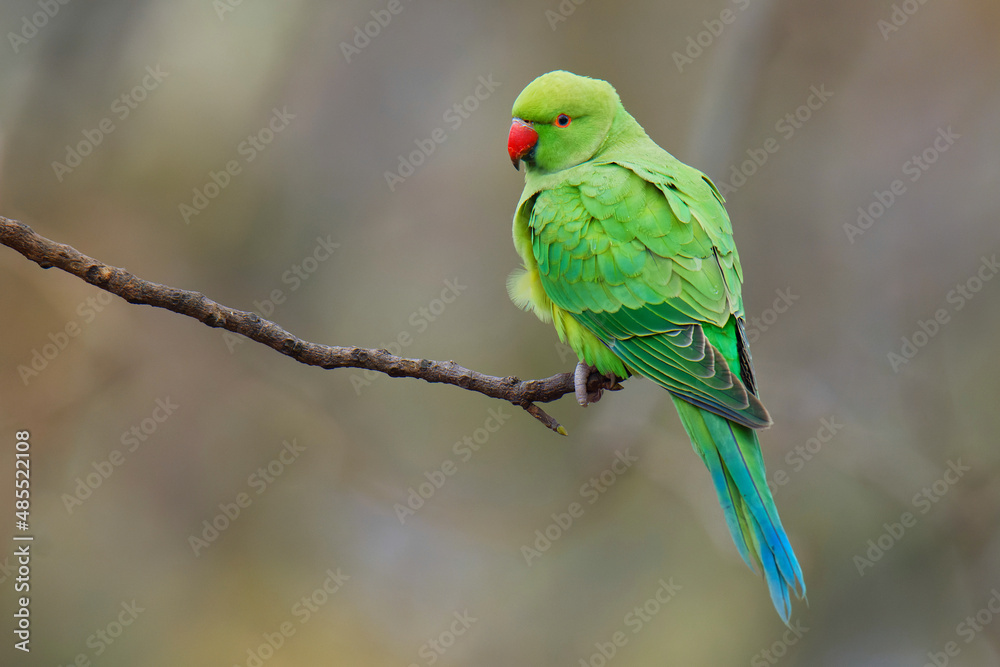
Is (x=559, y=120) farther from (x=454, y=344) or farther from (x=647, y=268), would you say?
(x=454, y=344)

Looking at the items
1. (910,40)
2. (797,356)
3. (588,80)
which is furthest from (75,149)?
(910,40)

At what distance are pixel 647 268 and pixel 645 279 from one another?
0.04 m

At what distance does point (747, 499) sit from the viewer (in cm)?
196

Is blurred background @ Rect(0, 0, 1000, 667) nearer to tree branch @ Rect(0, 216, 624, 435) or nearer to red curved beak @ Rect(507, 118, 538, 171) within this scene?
red curved beak @ Rect(507, 118, 538, 171)

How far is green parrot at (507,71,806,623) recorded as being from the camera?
2.00 meters

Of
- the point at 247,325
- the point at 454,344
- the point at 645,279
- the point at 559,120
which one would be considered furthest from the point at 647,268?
the point at 454,344

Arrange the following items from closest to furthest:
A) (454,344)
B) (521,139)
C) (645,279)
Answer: (645,279)
(521,139)
(454,344)

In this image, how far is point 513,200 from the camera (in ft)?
18.1

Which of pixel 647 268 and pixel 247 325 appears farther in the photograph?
pixel 647 268

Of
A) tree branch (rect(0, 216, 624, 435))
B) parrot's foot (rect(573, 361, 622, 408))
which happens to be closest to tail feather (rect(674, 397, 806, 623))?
parrot's foot (rect(573, 361, 622, 408))

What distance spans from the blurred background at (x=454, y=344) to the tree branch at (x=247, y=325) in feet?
10.9

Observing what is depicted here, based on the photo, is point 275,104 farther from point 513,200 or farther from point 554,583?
point 554,583

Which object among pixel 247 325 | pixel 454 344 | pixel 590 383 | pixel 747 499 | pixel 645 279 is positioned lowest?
pixel 454 344

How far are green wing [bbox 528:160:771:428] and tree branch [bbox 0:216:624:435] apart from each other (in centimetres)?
33
